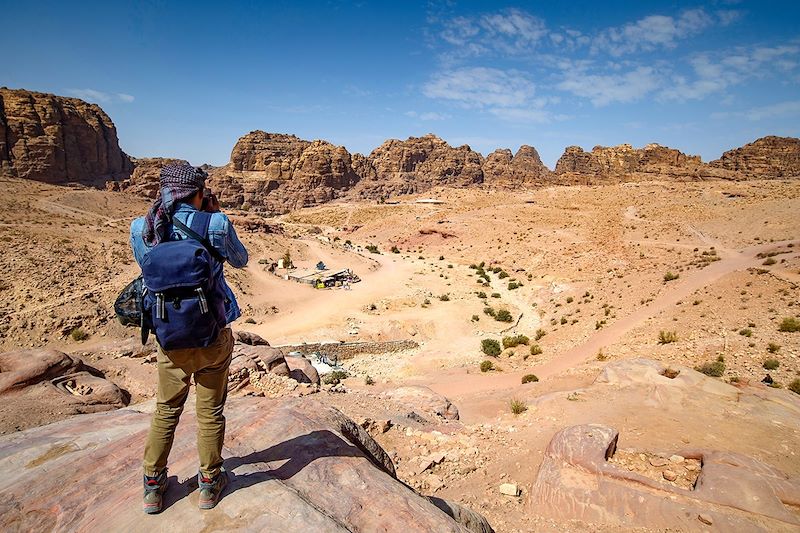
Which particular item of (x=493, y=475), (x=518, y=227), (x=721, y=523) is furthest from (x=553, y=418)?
(x=518, y=227)

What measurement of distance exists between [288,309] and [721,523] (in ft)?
83.4

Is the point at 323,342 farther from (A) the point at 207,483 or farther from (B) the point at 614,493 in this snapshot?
(A) the point at 207,483

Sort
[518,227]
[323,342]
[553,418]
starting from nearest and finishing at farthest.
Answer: [553,418], [323,342], [518,227]

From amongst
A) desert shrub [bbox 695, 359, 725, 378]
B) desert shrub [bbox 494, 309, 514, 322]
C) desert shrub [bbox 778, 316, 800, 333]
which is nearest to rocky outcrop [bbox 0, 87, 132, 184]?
desert shrub [bbox 494, 309, 514, 322]

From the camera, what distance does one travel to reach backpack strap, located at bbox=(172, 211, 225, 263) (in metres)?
3.29

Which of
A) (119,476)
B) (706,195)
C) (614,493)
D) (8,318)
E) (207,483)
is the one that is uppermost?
(706,195)

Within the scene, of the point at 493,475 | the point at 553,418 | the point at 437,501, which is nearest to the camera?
the point at 437,501

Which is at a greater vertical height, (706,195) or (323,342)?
(706,195)

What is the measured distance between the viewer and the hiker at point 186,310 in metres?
3.10

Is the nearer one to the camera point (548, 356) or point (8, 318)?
point (8, 318)

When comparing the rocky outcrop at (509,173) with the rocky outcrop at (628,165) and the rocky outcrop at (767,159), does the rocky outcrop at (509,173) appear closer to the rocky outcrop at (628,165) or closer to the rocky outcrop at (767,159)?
the rocky outcrop at (628,165)

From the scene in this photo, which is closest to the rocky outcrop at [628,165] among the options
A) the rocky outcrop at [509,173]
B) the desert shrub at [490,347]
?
the rocky outcrop at [509,173]

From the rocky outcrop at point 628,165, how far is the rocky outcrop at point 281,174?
2406 inches

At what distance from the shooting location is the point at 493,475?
754 cm
